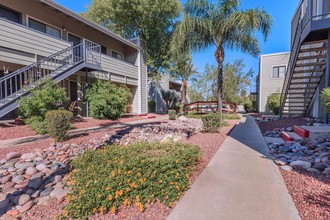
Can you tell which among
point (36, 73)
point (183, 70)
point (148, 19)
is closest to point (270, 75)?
point (183, 70)

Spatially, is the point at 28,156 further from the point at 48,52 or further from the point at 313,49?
the point at 313,49

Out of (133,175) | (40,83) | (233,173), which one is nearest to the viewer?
(133,175)

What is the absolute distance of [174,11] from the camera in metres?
17.2

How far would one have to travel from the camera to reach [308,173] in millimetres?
3320

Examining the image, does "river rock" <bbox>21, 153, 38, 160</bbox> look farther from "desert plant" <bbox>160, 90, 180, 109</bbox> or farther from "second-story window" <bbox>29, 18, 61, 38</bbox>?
"desert plant" <bbox>160, 90, 180, 109</bbox>

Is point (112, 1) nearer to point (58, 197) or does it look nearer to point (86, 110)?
point (86, 110)

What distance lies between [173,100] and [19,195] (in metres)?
21.9

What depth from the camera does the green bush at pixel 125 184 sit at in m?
2.33

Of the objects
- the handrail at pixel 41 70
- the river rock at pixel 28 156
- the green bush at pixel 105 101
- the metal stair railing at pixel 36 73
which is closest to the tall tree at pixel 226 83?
the green bush at pixel 105 101

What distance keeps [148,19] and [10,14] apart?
1092 cm

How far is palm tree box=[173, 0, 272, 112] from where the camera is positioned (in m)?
9.59

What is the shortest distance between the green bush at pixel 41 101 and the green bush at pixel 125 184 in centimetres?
485

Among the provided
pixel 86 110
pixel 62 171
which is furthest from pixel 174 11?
pixel 62 171

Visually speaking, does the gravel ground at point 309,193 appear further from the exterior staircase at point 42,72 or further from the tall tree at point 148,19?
the tall tree at point 148,19
